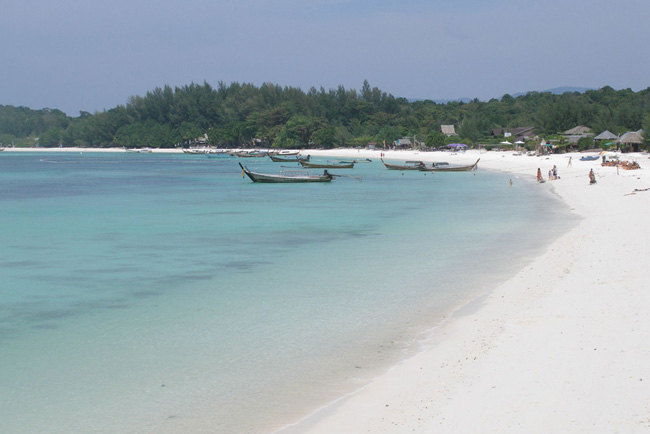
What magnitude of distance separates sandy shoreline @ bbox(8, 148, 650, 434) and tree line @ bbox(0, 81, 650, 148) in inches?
3030

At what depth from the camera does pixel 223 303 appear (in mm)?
12234

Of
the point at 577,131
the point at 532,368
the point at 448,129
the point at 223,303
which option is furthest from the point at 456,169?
the point at 448,129

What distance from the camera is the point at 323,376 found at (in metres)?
8.12

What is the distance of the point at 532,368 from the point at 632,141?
188 feet

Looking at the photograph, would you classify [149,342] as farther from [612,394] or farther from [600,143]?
[600,143]

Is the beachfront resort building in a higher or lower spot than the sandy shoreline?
higher

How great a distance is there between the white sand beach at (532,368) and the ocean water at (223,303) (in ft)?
1.93

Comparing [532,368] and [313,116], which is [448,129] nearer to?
[313,116]

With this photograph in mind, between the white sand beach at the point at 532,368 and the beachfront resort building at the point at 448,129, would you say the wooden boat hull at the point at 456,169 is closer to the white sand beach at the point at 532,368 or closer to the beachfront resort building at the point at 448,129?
the white sand beach at the point at 532,368

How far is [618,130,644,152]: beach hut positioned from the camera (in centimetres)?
5794

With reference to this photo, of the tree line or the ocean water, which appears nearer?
the ocean water

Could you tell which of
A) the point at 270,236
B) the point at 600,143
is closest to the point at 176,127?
the point at 600,143

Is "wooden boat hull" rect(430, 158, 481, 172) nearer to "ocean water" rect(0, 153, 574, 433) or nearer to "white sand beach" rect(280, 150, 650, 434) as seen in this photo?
"ocean water" rect(0, 153, 574, 433)

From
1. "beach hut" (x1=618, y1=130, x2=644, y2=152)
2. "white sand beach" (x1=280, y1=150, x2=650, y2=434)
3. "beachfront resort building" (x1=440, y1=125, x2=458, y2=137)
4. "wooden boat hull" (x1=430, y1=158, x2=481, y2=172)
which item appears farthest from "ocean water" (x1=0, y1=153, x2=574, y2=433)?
"beachfront resort building" (x1=440, y1=125, x2=458, y2=137)
